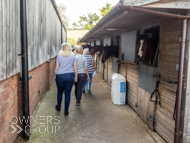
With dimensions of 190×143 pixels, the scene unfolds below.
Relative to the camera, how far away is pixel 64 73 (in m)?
5.28

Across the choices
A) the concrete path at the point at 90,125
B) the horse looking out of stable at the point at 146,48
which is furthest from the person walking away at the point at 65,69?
the horse looking out of stable at the point at 146,48

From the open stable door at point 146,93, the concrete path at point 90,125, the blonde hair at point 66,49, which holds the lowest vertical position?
the concrete path at point 90,125

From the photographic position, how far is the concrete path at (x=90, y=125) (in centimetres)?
411

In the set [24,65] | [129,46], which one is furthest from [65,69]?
[129,46]

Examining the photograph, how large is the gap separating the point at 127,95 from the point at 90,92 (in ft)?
Answer: 6.06

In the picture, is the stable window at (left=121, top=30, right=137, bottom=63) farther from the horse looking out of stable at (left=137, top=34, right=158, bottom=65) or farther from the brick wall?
the brick wall

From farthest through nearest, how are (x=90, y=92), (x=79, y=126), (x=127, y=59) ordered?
1. (x=90, y=92)
2. (x=127, y=59)
3. (x=79, y=126)

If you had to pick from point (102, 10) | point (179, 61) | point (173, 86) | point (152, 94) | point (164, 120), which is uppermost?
point (102, 10)

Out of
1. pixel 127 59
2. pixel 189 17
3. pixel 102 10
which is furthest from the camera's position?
pixel 102 10

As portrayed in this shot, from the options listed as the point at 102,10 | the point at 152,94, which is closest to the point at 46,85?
the point at 152,94

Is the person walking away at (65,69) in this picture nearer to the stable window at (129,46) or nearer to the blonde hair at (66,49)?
the blonde hair at (66,49)

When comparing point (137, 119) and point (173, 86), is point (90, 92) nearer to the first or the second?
point (137, 119)

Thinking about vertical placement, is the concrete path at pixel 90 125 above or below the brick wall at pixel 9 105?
below

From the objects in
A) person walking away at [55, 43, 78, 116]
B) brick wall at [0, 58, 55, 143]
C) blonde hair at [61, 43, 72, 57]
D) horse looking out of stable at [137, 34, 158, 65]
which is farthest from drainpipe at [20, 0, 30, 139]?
horse looking out of stable at [137, 34, 158, 65]
